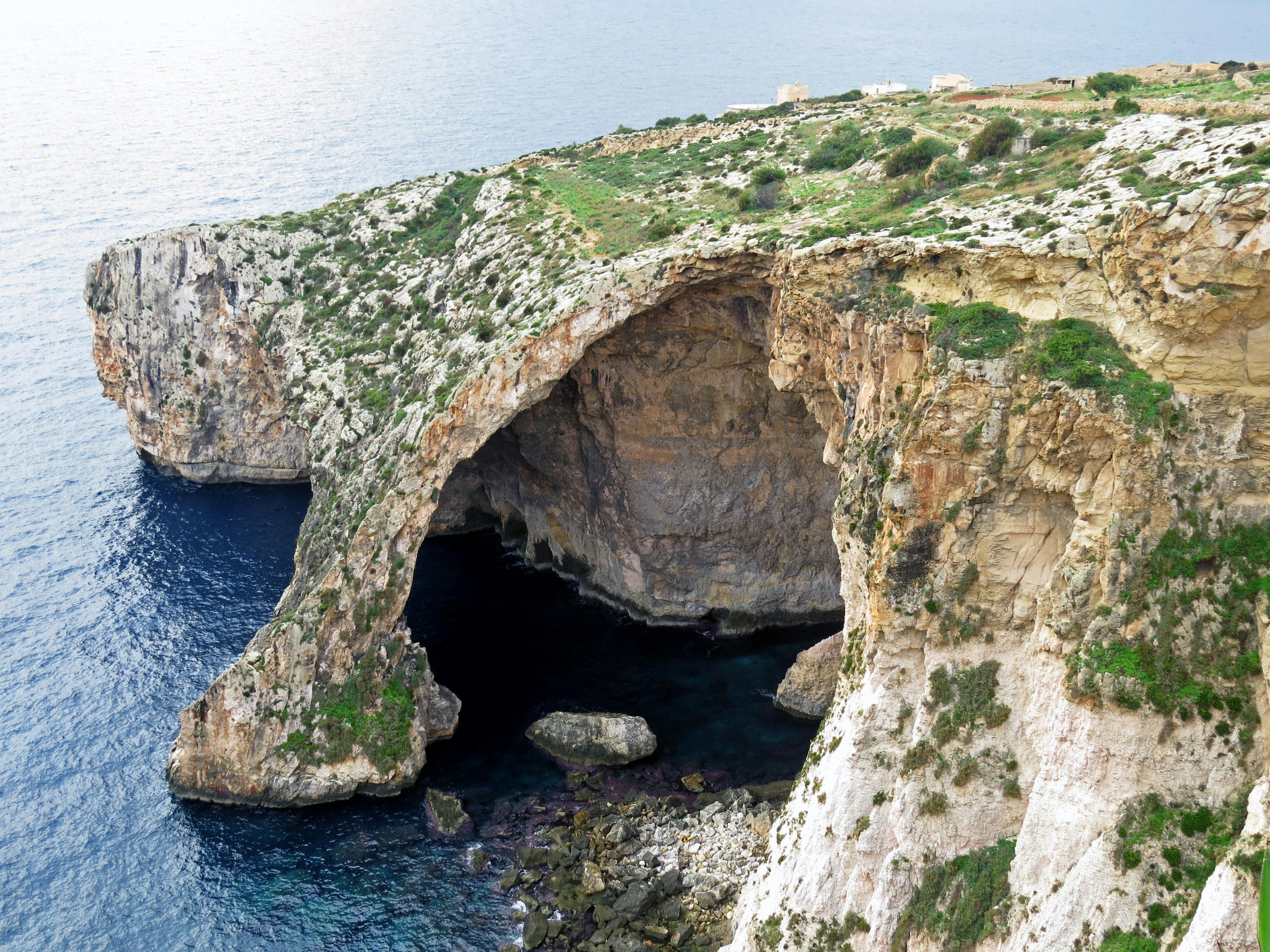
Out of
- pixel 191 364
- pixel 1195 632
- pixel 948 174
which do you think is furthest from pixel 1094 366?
pixel 191 364

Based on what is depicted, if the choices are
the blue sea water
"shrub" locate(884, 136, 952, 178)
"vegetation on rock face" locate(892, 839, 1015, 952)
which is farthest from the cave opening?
"vegetation on rock face" locate(892, 839, 1015, 952)

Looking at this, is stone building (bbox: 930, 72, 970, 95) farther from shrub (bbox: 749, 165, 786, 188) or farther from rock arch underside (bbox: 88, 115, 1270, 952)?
rock arch underside (bbox: 88, 115, 1270, 952)

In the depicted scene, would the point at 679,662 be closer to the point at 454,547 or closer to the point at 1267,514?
the point at 454,547

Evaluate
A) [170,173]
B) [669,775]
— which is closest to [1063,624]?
[669,775]

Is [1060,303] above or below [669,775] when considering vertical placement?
above

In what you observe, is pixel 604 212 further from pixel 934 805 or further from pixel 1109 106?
pixel 934 805

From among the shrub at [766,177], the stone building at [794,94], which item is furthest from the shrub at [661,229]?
the stone building at [794,94]
